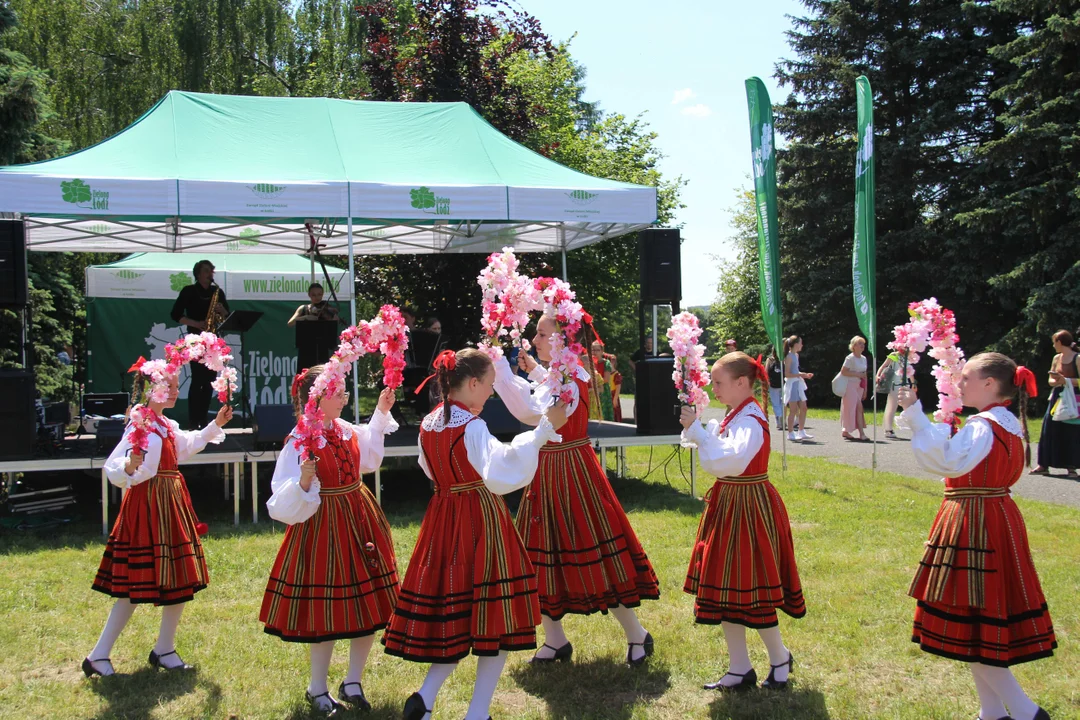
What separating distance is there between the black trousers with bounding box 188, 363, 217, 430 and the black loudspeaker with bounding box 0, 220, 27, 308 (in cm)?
172

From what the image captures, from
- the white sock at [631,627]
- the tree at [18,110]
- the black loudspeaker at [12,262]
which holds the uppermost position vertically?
the tree at [18,110]

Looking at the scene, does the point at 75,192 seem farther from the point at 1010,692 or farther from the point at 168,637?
the point at 1010,692

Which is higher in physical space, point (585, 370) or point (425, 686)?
point (585, 370)

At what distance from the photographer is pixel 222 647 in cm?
482

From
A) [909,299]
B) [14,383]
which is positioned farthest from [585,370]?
[909,299]

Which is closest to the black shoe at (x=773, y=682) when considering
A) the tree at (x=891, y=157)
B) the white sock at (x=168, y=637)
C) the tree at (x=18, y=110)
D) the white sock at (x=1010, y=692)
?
the white sock at (x=1010, y=692)

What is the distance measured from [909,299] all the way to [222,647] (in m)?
20.3

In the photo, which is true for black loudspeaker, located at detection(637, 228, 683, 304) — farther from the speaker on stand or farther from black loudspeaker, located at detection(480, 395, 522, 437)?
black loudspeaker, located at detection(480, 395, 522, 437)

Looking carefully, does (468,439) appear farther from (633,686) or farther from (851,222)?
(851,222)

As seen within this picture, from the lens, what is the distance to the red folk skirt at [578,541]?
170 inches

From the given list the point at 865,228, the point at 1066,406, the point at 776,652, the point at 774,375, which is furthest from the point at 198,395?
the point at 774,375

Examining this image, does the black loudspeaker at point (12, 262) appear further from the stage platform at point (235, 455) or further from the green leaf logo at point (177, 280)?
the green leaf logo at point (177, 280)

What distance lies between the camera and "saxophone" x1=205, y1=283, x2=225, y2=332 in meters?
8.70

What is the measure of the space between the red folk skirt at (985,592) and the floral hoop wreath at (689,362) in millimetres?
1086
